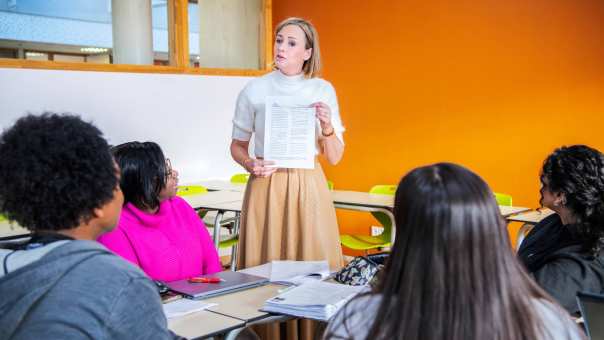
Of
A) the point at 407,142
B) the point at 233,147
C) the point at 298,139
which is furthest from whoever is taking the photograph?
the point at 407,142

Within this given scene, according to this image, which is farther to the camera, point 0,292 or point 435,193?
point 0,292

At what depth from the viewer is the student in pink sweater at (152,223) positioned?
2500 mm

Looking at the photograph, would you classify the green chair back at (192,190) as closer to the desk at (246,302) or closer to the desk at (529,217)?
the desk at (529,217)

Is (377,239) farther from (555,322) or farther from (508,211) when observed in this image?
(555,322)

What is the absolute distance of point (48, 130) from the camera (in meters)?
1.35

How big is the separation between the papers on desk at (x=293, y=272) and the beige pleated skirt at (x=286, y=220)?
314 mm

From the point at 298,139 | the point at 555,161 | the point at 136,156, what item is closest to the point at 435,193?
the point at 555,161

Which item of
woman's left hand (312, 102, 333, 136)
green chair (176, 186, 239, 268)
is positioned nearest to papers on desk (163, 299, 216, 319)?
woman's left hand (312, 102, 333, 136)

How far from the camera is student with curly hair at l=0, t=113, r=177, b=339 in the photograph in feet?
4.10

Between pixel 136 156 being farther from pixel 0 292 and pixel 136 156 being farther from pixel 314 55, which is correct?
pixel 0 292

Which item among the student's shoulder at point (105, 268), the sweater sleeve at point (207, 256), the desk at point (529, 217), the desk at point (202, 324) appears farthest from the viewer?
the desk at point (529, 217)

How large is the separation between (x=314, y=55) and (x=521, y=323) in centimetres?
213

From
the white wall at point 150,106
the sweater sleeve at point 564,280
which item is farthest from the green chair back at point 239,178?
the sweater sleeve at point 564,280

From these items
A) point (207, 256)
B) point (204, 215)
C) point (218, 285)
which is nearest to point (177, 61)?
point (204, 215)
